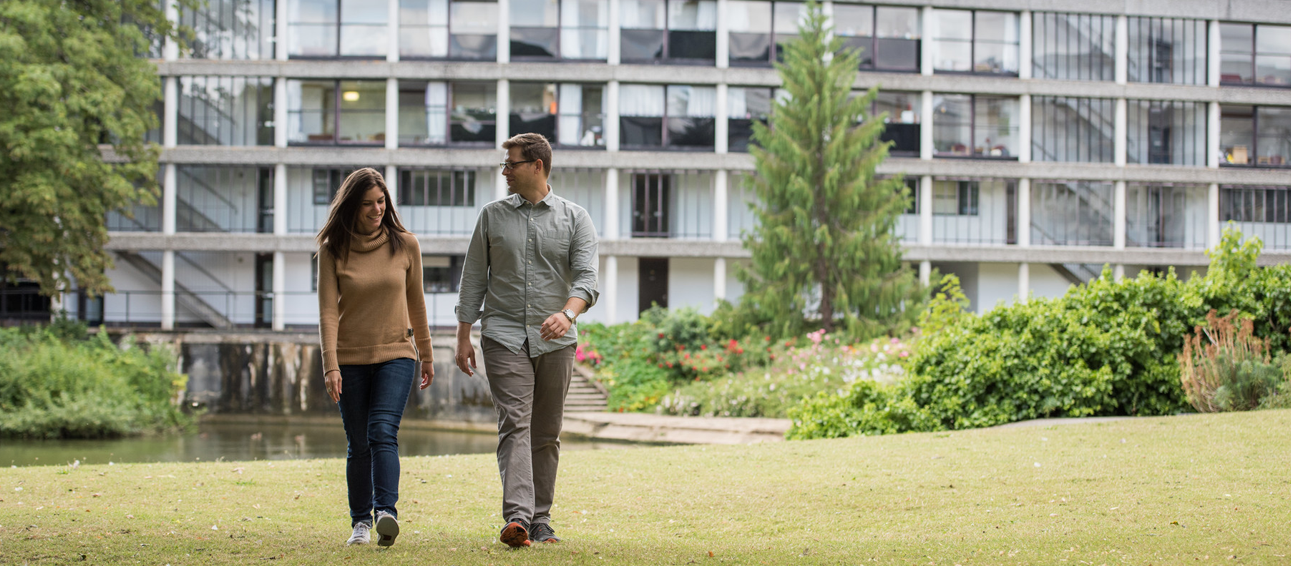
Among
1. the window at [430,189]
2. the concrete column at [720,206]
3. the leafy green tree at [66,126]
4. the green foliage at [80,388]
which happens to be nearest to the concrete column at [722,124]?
the concrete column at [720,206]

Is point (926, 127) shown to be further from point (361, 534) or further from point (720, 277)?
point (361, 534)

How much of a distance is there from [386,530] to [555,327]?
130 centimetres

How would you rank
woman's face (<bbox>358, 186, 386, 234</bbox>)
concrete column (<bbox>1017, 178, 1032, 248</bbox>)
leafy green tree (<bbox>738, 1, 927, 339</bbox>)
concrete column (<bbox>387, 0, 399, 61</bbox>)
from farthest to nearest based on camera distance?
concrete column (<bbox>1017, 178, 1032, 248</bbox>) → concrete column (<bbox>387, 0, 399, 61</bbox>) → leafy green tree (<bbox>738, 1, 927, 339</bbox>) → woman's face (<bbox>358, 186, 386, 234</bbox>)

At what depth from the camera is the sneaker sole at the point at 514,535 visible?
16.7 feet

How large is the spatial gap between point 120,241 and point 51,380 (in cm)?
1103

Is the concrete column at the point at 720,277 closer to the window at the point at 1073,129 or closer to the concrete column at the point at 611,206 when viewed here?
the concrete column at the point at 611,206

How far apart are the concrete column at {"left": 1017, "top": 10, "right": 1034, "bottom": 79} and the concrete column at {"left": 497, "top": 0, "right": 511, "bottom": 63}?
1591 cm

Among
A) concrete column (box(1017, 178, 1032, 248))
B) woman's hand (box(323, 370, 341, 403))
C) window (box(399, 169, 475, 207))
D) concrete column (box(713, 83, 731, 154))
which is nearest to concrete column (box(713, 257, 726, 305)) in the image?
concrete column (box(713, 83, 731, 154))

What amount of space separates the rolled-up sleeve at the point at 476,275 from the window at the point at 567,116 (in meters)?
25.5

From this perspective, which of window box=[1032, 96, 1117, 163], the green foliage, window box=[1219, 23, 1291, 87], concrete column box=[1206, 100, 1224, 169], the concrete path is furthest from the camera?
window box=[1219, 23, 1291, 87]

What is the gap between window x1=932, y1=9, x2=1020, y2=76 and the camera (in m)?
33.1

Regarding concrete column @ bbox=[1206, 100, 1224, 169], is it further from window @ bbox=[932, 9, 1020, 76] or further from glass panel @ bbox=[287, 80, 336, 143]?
glass panel @ bbox=[287, 80, 336, 143]

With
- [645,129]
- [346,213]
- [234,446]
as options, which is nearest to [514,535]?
[346,213]

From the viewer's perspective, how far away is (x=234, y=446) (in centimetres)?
1872
